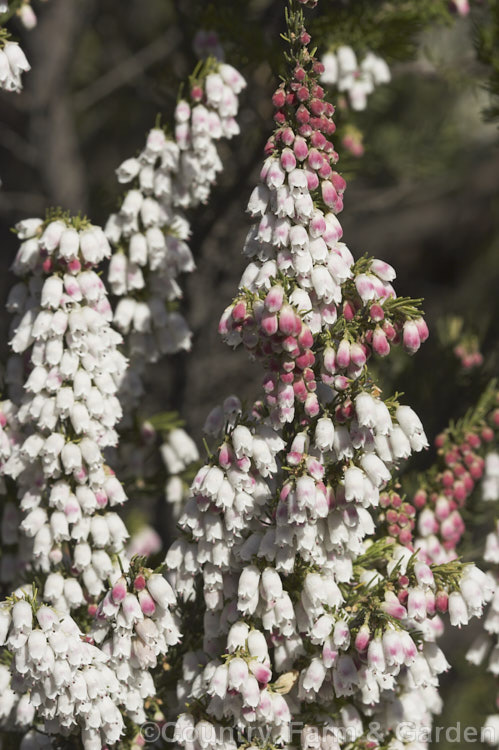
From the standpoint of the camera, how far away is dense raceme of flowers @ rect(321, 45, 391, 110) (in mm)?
4453

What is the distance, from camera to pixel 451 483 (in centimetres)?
383

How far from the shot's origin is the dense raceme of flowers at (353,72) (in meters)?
4.45

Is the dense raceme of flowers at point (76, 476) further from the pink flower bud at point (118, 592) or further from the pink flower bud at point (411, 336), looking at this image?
the pink flower bud at point (411, 336)

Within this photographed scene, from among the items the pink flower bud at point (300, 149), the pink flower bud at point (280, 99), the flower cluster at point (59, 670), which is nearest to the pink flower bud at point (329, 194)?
the pink flower bud at point (300, 149)

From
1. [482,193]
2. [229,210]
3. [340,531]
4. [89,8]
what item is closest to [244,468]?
[340,531]

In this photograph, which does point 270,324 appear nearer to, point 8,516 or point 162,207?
point 162,207

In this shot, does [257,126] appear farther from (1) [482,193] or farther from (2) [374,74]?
(1) [482,193]

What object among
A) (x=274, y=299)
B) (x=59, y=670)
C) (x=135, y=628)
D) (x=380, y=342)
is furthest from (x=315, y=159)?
(x=59, y=670)

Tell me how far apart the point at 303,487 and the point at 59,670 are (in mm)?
954

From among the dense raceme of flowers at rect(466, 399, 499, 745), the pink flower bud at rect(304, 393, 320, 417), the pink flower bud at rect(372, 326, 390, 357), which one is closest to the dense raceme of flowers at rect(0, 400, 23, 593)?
the pink flower bud at rect(304, 393, 320, 417)

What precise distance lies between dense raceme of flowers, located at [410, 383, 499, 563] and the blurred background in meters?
0.70

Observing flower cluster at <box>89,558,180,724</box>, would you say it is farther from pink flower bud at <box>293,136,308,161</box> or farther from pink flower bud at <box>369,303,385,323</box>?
pink flower bud at <box>293,136,308,161</box>

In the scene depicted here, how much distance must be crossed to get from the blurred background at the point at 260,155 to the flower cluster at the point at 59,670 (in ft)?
4.79

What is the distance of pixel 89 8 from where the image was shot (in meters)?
7.72
